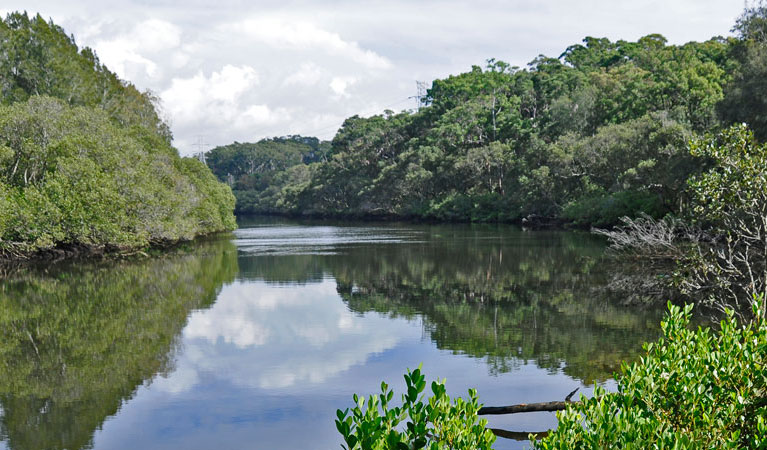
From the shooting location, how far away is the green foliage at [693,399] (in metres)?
3.92

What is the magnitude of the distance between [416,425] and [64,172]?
1285 inches

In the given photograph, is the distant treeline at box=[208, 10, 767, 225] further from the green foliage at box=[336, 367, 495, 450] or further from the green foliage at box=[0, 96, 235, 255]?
the green foliage at box=[336, 367, 495, 450]

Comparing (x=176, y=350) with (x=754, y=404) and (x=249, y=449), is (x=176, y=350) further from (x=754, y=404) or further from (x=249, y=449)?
(x=754, y=404)

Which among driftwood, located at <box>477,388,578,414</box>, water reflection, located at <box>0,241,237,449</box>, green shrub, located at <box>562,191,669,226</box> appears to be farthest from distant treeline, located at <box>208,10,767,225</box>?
driftwood, located at <box>477,388,578,414</box>

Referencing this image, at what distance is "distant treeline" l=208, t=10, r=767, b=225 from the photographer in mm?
35656

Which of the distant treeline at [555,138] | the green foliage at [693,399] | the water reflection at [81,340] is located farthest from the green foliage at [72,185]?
the green foliage at [693,399]

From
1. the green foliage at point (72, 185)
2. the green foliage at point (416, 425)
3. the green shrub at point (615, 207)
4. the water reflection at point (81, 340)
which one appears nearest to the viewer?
the green foliage at point (416, 425)

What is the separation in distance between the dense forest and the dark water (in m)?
3.32

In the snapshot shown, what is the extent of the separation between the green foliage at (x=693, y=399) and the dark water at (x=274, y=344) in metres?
4.57

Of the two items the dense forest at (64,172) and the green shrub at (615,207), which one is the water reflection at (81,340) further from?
the green shrub at (615,207)

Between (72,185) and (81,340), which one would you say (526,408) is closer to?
(81,340)

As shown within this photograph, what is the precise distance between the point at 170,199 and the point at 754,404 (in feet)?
124

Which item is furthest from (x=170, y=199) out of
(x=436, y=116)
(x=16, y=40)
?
(x=436, y=116)

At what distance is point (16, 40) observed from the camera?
146ft
